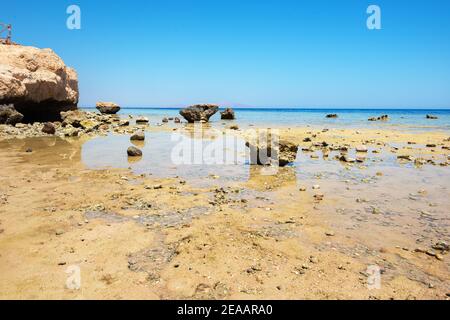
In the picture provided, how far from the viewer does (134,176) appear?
880cm

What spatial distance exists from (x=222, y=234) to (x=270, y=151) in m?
6.16

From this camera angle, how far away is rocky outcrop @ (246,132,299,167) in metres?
10.6

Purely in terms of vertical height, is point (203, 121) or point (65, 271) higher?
point (203, 121)

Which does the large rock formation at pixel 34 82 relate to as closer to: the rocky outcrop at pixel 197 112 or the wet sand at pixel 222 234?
the rocky outcrop at pixel 197 112

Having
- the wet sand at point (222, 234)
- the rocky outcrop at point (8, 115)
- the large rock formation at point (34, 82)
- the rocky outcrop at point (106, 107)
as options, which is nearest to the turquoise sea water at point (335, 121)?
the rocky outcrop at point (106, 107)

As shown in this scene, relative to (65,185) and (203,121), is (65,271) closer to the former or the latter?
(65,185)

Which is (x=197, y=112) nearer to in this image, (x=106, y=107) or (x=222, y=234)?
(x=106, y=107)

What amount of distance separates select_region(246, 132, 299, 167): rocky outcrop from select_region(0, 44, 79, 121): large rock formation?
20417mm

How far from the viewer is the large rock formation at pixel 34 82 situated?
23.0 meters

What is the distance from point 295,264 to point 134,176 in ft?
19.4

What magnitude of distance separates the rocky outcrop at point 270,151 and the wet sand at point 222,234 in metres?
1.27
